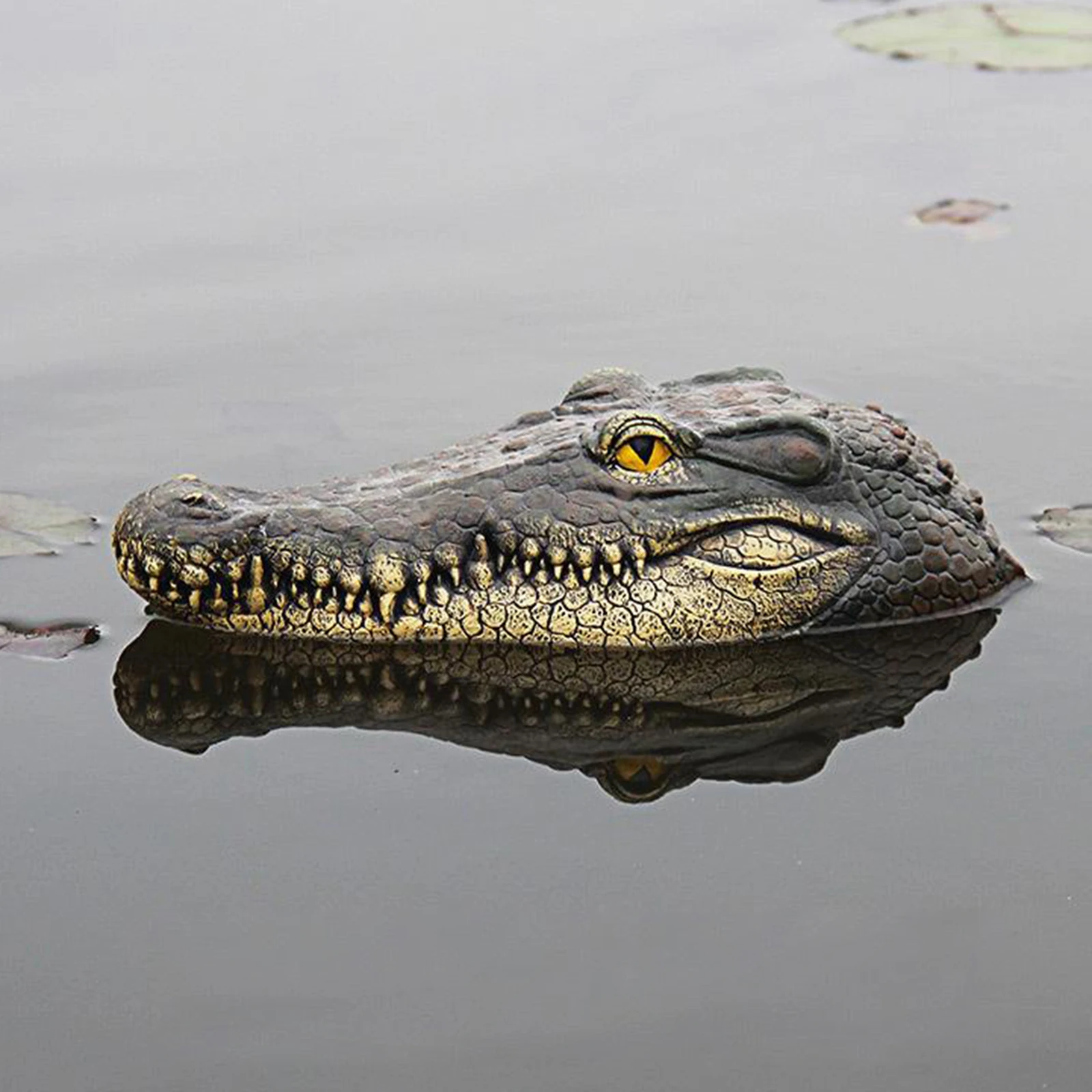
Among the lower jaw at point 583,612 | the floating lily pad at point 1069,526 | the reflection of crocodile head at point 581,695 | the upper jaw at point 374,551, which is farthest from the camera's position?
the floating lily pad at point 1069,526

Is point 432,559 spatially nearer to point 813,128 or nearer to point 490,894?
point 490,894

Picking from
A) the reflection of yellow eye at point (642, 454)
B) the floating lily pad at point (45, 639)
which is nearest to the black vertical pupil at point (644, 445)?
the reflection of yellow eye at point (642, 454)

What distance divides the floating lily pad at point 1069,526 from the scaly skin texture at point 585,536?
29.9 inches

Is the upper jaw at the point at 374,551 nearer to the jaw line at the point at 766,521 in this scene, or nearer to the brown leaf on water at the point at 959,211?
the jaw line at the point at 766,521

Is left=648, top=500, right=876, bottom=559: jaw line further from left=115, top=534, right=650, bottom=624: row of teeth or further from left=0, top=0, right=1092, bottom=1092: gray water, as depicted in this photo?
left=0, top=0, right=1092, bottom=1092: gray water

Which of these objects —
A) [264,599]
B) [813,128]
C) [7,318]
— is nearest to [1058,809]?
[264,599]

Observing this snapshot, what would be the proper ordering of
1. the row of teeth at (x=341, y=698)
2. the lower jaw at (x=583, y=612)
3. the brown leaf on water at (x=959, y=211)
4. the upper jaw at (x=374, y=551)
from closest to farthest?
the row of teeth at (x=341, y=698), the upper jaw at (x=374, y=551), the lower jaw at (x=583, y=612), the brown leaf on water at (x=959, y=211)

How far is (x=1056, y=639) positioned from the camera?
7223 mm

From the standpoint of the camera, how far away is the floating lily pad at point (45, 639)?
7.18 meters

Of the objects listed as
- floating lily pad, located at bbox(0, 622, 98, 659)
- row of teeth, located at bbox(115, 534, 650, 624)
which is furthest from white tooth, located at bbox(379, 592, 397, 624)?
floating lily pad, located at bbox(0, 622, 98, 659)

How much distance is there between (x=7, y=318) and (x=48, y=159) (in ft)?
7.13

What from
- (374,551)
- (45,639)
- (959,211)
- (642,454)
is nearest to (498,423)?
(642,454)

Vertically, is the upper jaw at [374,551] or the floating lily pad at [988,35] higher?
the upper jaw at [374,551]

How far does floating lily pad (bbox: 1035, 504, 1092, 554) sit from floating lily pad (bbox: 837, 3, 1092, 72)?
611 cm
